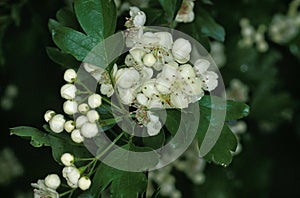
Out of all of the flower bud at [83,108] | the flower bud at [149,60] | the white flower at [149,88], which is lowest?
the flower bud at [83,108]

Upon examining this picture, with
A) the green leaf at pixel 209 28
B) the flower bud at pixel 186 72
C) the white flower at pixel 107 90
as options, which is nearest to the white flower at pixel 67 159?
the white flower at pixel 107 90

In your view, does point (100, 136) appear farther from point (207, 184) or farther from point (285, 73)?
point (285, 73)

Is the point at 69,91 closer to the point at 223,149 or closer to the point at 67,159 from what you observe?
the point at 67,159

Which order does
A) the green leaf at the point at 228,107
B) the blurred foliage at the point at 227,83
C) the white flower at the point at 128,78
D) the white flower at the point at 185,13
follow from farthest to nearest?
the blurred foliage at the point at 227,83, the white flower at the point at 185,13, the green leaf at the point at 228,107, the white flower at the point at 128,78

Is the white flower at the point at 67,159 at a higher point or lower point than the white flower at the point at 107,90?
lower

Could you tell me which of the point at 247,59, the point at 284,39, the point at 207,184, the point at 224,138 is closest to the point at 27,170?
the point at 207,184

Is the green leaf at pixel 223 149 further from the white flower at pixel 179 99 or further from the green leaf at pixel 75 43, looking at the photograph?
the green leaf at pixel 75 43
